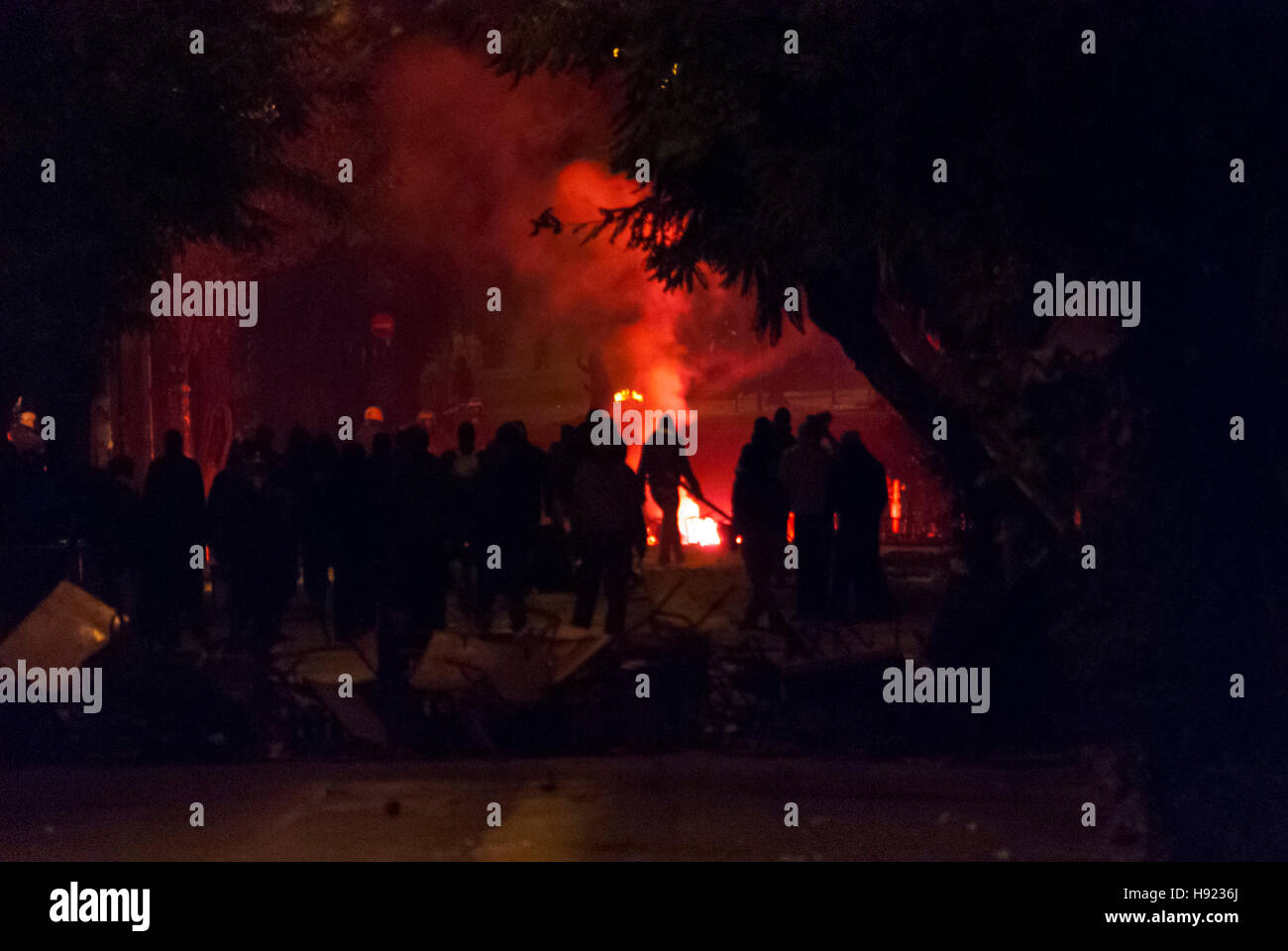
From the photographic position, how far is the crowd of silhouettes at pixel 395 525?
12.2 metres

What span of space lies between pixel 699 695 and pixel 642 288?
3877cm

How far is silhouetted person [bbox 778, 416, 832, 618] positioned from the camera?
44.9 feet

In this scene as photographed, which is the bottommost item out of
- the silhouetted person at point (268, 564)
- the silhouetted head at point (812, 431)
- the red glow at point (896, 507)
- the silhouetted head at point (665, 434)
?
the silhouetted person at point (268, 564)

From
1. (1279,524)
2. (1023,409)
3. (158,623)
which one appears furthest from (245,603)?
(1279,524)

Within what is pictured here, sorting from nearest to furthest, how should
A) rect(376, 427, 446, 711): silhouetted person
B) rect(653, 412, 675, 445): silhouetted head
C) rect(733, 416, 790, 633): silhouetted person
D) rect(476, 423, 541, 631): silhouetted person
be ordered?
rect(376, 427, 446, 711): silhouetted person, rect(476, 423, 541, 631): silhouetted person, rect(733, 416, 790, 633): silhouetted person, rect(653, 412, 675, 445): silhouetted head

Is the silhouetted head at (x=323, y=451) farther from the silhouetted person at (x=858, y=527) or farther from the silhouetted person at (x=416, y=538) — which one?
the silhouetted person at (x=858, y=527)

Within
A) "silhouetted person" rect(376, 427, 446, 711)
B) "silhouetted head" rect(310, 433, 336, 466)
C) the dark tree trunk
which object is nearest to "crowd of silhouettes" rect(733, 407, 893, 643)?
the dark tree trunk

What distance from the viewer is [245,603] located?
12.4m

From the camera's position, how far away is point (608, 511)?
12.0 meters

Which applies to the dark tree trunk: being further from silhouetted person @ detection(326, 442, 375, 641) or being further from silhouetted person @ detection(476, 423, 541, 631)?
silhouetted person @ detection(326, 442, 375, 641)

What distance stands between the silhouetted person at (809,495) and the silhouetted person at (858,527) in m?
0.17

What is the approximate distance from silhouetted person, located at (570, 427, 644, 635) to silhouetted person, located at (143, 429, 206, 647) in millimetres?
2893

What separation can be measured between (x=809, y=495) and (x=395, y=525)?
3651 mm

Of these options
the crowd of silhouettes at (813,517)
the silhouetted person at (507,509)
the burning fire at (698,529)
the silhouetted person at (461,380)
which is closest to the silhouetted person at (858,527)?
the crowd of silhouettes at (813,517)
